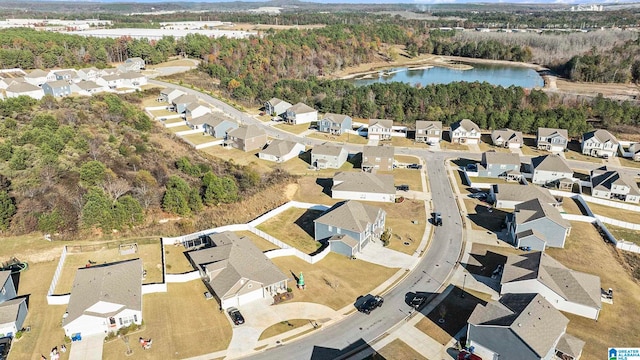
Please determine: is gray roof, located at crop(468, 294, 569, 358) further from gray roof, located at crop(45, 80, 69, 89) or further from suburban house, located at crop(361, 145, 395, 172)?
gray roof, located at crop(45, 80, 69, 89)

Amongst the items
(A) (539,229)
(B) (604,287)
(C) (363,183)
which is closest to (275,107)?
(C) (363,183)

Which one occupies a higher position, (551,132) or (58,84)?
(58,84)

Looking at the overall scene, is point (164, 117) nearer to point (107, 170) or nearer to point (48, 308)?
point (107, 170)

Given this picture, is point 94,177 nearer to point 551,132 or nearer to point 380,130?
point 380,130

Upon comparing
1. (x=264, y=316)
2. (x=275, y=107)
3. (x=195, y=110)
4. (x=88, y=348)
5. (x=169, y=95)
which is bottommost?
(x=88, y=348)

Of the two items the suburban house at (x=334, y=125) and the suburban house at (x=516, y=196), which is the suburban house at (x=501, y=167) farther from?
the suburban house at (x=334, y=125)

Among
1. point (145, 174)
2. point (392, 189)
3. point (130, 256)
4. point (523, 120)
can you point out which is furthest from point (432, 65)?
point (130, 256)

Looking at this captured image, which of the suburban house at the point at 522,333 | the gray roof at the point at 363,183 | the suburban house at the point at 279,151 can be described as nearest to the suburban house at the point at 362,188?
the gray roof at the point at 363,183
